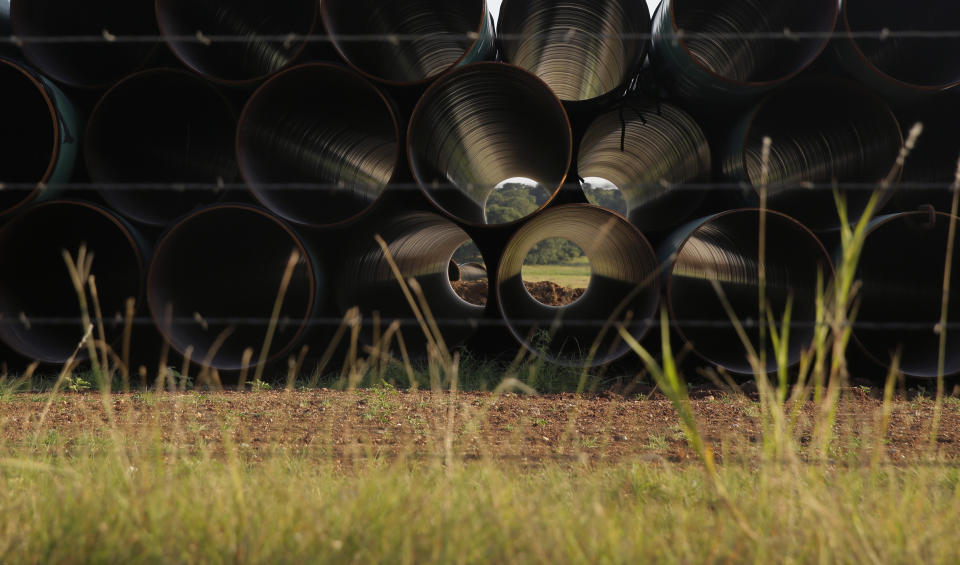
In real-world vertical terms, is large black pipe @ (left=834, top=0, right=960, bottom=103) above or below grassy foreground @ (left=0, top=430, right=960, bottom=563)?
above

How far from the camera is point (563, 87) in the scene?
6.68m

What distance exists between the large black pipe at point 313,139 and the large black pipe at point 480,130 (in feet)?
0.90

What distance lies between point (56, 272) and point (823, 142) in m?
5.97

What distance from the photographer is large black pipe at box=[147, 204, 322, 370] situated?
12.0 ft

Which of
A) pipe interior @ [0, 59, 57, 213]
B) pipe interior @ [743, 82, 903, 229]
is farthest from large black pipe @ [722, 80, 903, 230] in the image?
pipe interior @ [0, 59, 57, 213]

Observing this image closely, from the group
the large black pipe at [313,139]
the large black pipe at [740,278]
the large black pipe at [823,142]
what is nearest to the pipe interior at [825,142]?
the large black pipe at [823,142]

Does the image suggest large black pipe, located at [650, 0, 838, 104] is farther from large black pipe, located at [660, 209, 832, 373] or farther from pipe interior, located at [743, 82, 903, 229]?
large black pipe, located at [660, 209, 832, 373]

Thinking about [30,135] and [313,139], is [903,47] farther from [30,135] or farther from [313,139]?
[30,135]

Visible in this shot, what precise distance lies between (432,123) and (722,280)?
3637mm

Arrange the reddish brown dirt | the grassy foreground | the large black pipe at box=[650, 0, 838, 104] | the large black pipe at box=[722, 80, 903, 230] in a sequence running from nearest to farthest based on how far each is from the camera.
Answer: the grassy foreground
the reddish brown dirt
the large black pipe at box=[650, 0, 838, 104]
the large black pipe at box=[722, 80, 903, 230]

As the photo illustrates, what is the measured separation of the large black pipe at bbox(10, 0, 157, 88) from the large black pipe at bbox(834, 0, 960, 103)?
4.37m

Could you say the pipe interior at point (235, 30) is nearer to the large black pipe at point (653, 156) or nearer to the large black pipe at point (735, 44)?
the large black pipe at point (735, 44)

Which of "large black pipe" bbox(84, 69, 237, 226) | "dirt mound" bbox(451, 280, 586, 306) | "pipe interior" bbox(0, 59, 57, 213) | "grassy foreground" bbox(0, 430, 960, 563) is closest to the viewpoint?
"grassy foreground" bbox(0, 430, 960, 563)

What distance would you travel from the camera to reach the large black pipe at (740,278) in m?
3.61
